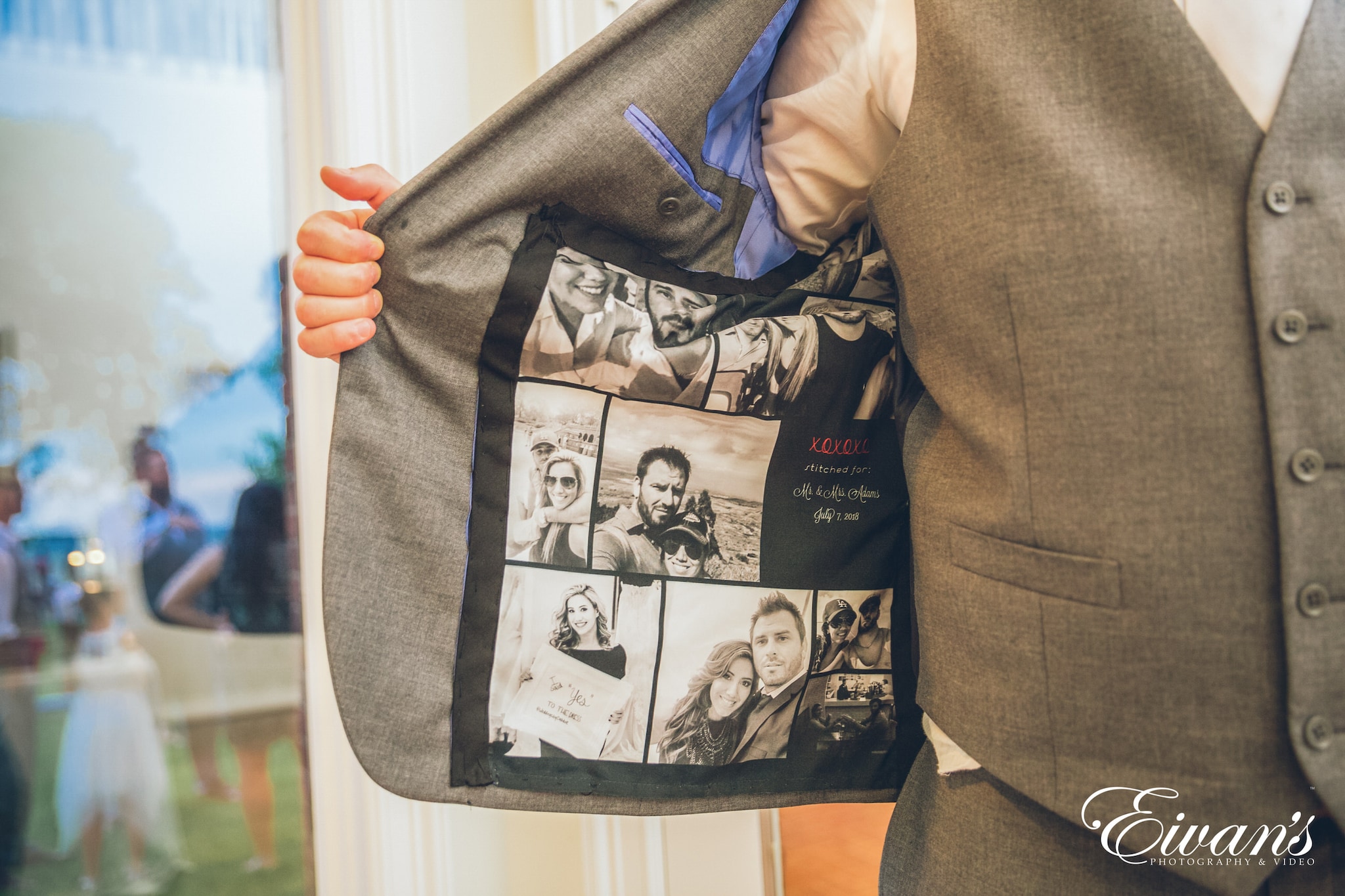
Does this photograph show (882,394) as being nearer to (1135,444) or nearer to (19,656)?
(1135,444)

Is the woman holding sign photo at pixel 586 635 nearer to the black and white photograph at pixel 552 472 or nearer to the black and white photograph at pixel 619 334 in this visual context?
the black and white photograph at pixel 552 472

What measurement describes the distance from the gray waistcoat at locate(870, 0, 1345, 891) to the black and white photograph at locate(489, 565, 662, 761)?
302 mm

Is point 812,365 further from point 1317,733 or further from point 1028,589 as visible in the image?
point 1317,733

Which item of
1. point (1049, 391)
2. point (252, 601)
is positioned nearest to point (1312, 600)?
point (1049, 391)

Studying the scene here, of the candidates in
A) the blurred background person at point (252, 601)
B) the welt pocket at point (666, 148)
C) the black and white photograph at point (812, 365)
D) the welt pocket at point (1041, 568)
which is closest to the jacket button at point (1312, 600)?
the welt pocket at point (1041, 568)

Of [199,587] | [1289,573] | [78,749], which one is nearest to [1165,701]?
[1289,573]

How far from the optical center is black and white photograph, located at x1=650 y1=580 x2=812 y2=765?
0.69 metres

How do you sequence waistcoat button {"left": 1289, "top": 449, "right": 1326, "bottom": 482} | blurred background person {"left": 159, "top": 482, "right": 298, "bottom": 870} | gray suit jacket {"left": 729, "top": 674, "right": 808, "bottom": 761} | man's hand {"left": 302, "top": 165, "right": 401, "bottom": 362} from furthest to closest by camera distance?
1. blurred background person {"left": 159, "top": 482, "right": 298, "bottom": 870}
2. gray suit jacket {"left": 729, "top": 674, "right": 808, "bottom": 761}
3. man's hand {"left": 302, "top": 165, "right": 401, "bottom": 362}
4. waistcoat button {"left": 1289, "top": 449, "right": 1326, "bottom": 482}

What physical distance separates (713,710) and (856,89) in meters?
0.63

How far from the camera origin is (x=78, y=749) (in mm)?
1283

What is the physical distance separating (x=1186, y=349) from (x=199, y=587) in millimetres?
1438

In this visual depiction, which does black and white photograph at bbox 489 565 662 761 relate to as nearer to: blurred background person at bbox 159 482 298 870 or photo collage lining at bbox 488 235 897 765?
photo collage lining at bbox 488 235 897 765

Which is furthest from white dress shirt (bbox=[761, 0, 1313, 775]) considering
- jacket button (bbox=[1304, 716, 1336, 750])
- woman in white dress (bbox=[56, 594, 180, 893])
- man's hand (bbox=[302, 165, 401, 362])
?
woman in white dress (bbox=[56, 594, 180, 893])

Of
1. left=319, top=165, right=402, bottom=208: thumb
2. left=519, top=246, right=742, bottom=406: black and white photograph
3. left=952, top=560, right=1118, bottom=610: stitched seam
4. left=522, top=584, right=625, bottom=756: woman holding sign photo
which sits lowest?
left=522, top=584, right=625, bottom=756: woman holding sign photo
